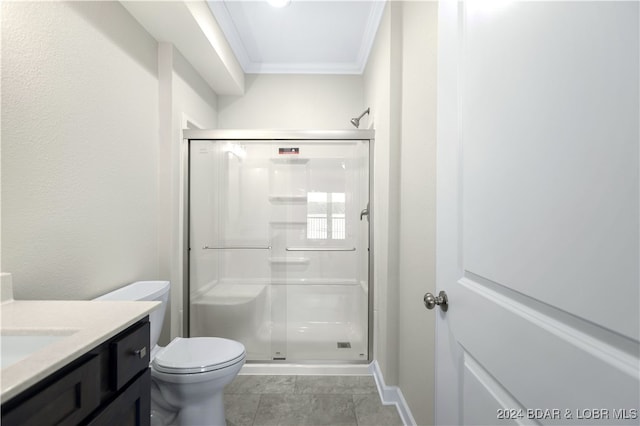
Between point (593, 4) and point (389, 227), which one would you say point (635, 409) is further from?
point (389, 227)

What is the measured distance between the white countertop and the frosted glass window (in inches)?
55.4

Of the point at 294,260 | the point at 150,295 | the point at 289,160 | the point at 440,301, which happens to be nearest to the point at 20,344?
the point at 150,295

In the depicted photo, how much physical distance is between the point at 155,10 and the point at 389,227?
72.3 inches

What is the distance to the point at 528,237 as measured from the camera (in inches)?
21.4

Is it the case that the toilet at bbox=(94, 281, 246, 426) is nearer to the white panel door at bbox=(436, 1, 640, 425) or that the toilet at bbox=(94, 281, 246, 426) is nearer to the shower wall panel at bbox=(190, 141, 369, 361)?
the shower wall panel at bbox=(190, 141, 369, 361)

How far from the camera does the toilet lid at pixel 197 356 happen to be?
4.49 feet

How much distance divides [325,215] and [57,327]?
1690mm

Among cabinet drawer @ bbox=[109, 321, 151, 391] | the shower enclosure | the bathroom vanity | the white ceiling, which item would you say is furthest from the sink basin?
the white ceiling

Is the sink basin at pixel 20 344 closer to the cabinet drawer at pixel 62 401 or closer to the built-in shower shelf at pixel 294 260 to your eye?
the cabinet drawer at pixel 62 401

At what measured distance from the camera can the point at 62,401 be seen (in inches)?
24.6

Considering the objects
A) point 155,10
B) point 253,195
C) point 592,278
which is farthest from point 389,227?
point 155,10

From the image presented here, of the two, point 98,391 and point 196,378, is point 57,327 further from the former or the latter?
point 196,378

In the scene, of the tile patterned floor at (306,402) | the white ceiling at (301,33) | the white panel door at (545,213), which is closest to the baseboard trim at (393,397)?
the tile patterned floor at (306,402)

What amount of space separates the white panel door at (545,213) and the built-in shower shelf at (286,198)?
152 cm
